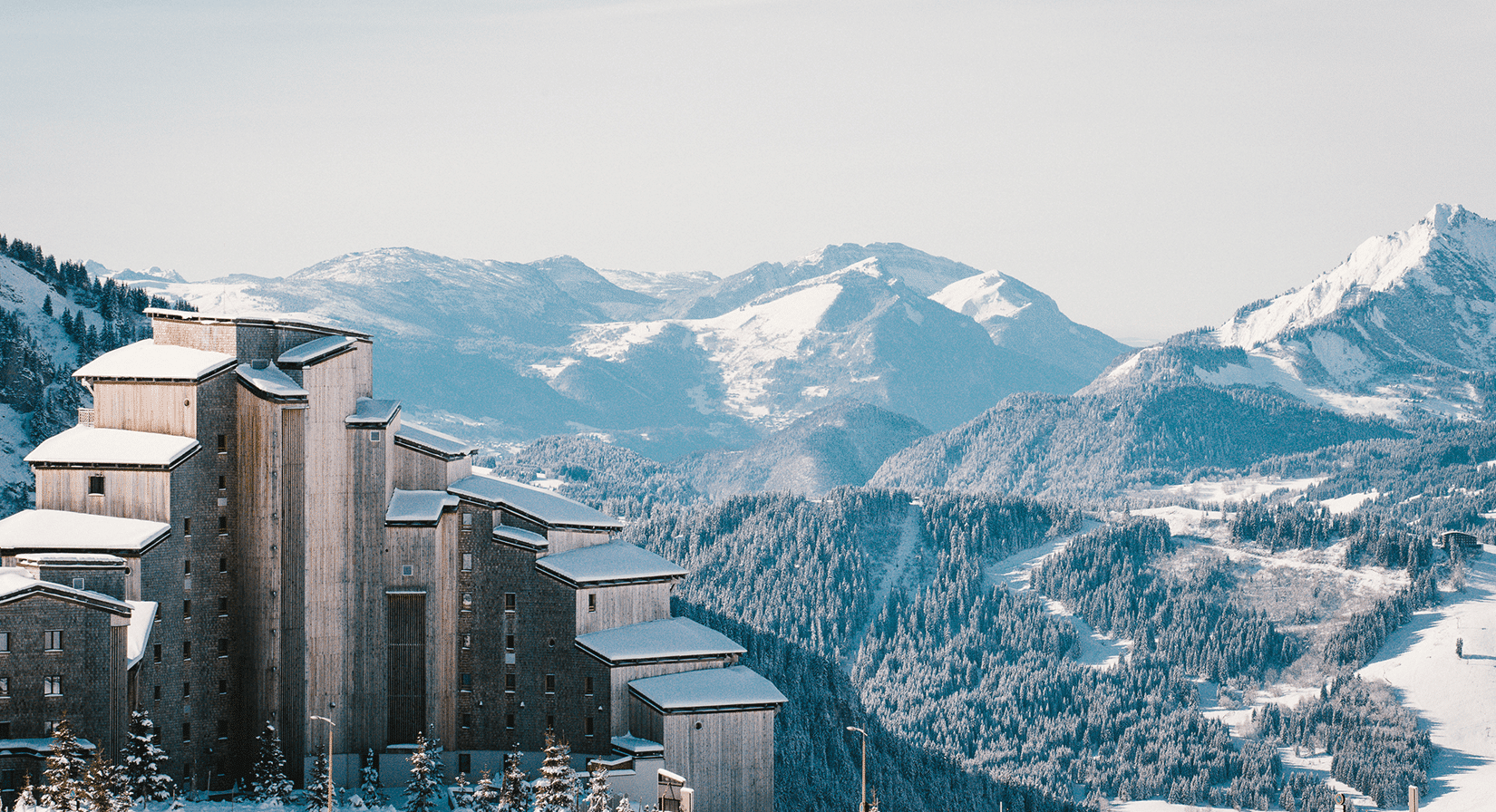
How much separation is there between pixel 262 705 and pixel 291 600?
7384mm

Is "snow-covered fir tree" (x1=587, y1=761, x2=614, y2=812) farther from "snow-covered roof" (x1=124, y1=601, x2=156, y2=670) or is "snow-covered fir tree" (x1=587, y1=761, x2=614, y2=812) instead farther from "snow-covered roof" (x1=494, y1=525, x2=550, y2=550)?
"snow-covered roof" (x1=124, y1=601, x2=156, y2=670)

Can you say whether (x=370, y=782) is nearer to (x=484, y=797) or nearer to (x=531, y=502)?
(x=484, y=797)

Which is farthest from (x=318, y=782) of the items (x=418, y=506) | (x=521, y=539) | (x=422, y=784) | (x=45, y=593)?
(x=45, y=593)

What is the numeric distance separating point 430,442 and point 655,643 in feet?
72.4

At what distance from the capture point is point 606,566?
122 m

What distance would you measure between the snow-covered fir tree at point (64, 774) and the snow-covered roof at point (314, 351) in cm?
2850

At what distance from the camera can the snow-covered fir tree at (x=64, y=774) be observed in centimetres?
8888

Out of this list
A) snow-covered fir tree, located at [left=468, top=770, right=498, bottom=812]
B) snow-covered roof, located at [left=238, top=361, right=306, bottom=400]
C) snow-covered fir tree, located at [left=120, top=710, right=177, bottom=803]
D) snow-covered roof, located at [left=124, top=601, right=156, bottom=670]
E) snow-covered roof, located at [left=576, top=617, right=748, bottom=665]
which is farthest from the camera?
snow-covered roof, located at [left=576, top=617, right=748, bottom=665]

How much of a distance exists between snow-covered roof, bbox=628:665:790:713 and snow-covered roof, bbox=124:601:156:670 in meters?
33.6

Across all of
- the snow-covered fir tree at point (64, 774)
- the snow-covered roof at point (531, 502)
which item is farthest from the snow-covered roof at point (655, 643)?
the snow-covered fir tree at point (64, 774)

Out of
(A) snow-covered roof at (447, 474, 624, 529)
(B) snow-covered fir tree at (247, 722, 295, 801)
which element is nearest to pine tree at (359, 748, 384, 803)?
(B) snow-covered fir tree at (247, 722, 295, 801)

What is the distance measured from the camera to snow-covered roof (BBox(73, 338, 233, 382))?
108 m

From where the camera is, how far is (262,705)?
11188cm

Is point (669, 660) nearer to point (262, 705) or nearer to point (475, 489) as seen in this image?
point (475, 489)
